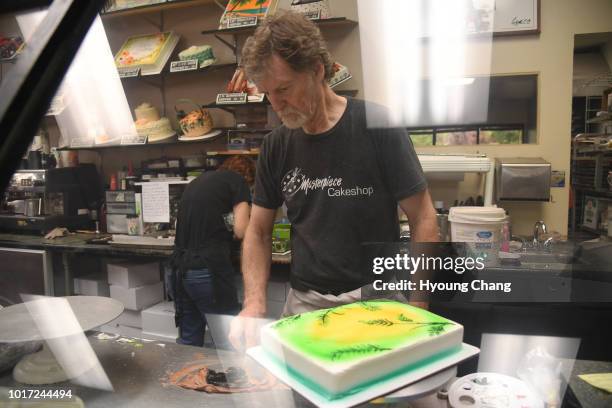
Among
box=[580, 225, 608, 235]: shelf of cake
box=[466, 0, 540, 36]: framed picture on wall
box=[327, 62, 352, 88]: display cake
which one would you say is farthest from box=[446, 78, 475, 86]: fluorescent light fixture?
box=[580, 225, 608, 235]: shelf of cake

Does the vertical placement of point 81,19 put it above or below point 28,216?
above

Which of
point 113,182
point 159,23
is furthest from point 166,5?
point 113,182

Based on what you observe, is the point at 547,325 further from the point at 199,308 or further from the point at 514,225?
the point at 199,308

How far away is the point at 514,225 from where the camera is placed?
2.33ft

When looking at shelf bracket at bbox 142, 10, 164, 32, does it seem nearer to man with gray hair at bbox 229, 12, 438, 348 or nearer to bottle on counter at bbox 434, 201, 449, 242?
man with gray hair at bbox 229, 12, 438, 348

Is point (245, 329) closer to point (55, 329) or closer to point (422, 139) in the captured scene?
point (55, 329)

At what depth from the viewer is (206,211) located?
99cm

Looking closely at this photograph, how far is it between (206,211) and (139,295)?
0.90 ft

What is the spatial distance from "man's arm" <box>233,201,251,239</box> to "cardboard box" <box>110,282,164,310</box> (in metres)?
0.28

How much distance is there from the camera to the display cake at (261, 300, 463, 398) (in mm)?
489

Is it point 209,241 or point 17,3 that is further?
point 209,241

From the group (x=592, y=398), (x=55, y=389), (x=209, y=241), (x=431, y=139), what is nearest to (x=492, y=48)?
(x=431, y=139)

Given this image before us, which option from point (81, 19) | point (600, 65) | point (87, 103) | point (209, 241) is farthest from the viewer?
point (209, 241)

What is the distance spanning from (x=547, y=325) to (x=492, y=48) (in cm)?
48
